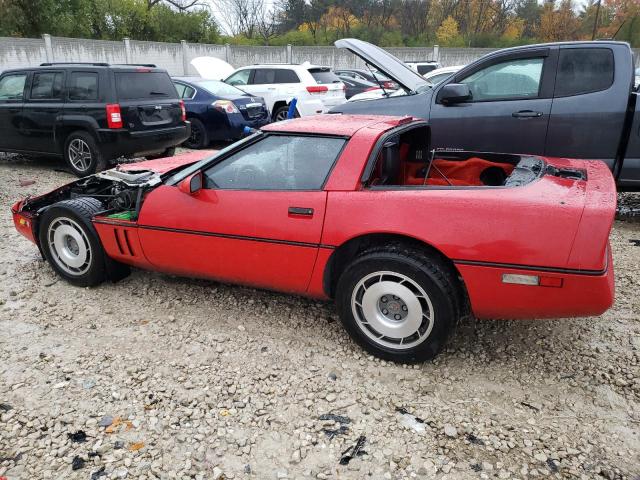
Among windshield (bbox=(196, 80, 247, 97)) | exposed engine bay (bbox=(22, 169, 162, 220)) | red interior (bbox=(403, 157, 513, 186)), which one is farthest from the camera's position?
windshield (bbox=(196, 80, 247, 97))

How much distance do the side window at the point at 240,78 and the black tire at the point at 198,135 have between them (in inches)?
101

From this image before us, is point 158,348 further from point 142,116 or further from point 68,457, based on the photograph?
point 142,116

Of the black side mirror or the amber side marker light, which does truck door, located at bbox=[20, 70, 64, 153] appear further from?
the amber side marker light

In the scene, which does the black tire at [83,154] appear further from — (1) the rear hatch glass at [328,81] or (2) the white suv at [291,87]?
(1) the rear hatch glass at [328,81]

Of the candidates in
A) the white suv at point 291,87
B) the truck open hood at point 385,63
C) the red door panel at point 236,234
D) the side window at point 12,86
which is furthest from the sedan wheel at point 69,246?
the white suv at point 291,87

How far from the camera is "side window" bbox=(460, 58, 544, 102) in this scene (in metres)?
5.20

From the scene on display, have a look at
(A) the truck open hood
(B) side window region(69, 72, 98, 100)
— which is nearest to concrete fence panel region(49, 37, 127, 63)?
(B) side window region(69, 72, 98, 100)

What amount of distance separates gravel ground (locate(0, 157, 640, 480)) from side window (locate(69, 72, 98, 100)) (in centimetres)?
437

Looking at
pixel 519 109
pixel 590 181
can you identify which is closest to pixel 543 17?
pixel 519 109

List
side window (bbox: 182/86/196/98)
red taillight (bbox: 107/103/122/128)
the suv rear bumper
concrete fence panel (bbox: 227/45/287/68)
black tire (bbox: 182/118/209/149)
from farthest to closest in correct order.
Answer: concrete fence panel (bbox: 227/45/287/68)
side window (bbox: 182/86/196/98)
black tire (bbox: 182/118/209/149)
the suv rear bumper
red taillight (bbox: 107/103/122/128)

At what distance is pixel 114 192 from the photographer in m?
3.93

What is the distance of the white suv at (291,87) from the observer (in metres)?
11.0

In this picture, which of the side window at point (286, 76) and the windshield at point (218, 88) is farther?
the side window at point (286, 76)

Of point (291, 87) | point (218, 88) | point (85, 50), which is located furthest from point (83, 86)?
point (85, 50)
